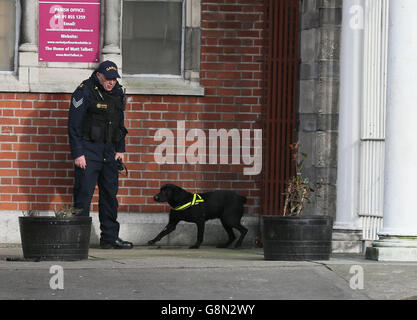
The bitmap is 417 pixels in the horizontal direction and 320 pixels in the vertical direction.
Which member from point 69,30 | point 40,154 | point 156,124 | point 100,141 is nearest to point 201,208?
point 156,124

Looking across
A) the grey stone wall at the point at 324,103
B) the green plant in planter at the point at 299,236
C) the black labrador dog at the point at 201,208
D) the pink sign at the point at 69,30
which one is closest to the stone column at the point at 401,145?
the green plant in planter at the point at 299,236

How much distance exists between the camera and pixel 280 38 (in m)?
12.4

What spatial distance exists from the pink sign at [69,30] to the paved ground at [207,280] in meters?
3.15

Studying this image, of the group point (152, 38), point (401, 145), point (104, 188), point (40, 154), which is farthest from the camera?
point (152, 38)

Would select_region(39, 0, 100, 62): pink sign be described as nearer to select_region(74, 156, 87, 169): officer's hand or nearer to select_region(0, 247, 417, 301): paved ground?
select_region(74, 156, 87, 169): officer's hand

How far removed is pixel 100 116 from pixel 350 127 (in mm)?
2672

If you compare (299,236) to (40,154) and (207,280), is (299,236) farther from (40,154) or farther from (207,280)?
(40,154)

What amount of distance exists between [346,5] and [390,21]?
1.45 m

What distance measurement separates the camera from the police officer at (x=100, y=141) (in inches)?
445

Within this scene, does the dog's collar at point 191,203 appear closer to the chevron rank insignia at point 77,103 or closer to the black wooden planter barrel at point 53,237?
the chevron rank insignia at point 77,103

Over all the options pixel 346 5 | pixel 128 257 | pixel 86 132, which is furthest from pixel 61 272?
pixel 346 5

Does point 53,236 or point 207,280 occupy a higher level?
point 53,236

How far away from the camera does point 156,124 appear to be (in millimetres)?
12250

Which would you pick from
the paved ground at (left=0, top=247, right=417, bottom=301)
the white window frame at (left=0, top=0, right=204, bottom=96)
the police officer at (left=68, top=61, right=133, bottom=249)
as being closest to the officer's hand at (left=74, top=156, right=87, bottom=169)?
the police officer at (left=68, top=61, right=133, bottom=249)
